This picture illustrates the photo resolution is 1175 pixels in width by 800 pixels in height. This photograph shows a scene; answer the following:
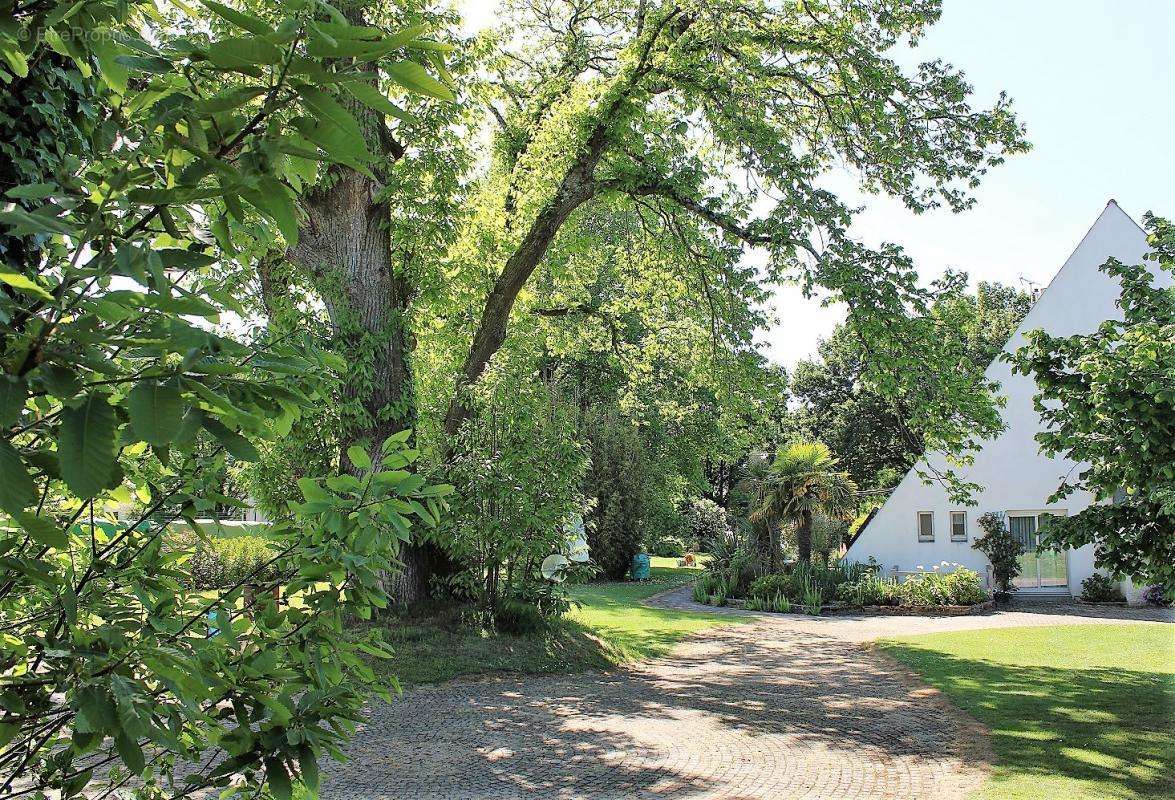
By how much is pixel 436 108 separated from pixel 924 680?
34.9ft

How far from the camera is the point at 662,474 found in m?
29.8

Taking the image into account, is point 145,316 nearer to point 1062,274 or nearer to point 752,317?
point 752,317

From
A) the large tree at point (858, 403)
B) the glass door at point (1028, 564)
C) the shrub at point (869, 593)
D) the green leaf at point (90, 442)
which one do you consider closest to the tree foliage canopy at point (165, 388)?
the green leaf at point (90, 442)

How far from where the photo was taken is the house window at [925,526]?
23.1 m

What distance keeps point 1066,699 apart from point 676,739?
5.37 meters

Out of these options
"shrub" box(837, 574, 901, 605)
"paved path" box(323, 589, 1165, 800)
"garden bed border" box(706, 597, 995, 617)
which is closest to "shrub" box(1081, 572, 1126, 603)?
"garden bed border" box(706, 597, 995, 617)

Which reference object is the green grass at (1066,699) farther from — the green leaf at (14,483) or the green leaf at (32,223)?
the green leaf at (32,223)

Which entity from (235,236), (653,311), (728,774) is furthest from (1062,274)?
(235,236)

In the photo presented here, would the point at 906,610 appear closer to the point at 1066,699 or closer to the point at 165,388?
the point at 1066,699

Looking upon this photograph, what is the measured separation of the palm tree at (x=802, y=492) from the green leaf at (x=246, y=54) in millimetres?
21501

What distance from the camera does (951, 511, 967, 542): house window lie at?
22578 millimetres

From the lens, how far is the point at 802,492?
852 inches

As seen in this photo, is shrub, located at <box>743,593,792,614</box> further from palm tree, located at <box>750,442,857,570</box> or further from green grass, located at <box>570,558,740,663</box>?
green grass, located at <box>570,558,740,663</box>

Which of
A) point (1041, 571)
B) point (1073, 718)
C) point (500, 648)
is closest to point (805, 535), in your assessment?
point (1041, 571)
